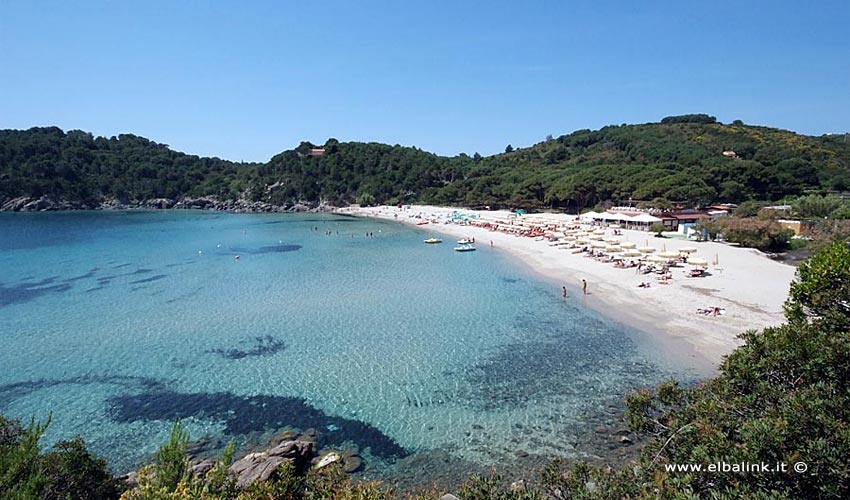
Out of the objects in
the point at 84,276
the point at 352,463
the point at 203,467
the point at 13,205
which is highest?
the point at 13,205

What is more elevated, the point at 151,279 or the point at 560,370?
the point at 560,370

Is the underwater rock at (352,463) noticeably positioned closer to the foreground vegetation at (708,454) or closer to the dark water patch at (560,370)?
the foreground vegetation at (708,454)

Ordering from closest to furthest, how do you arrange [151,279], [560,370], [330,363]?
[560,370]
[330,363]
[151,279]

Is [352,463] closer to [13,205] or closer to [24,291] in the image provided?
[24,291]

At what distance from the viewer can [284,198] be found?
4461 inches

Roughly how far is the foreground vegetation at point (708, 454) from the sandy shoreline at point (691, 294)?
25.1 ft

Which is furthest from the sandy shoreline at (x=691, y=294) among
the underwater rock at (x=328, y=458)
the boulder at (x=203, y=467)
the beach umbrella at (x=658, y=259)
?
the boulder at (x=203, y=467)

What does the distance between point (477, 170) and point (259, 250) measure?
68.8 m

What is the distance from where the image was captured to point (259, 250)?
148 ft

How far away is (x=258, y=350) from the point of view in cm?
1728

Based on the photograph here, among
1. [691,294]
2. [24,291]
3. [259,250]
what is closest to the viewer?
[691,294]

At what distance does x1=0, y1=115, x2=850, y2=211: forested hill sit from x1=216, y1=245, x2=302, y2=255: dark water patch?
39.1m

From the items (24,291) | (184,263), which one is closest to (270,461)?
(24,291)

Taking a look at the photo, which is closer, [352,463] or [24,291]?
[352,463]
